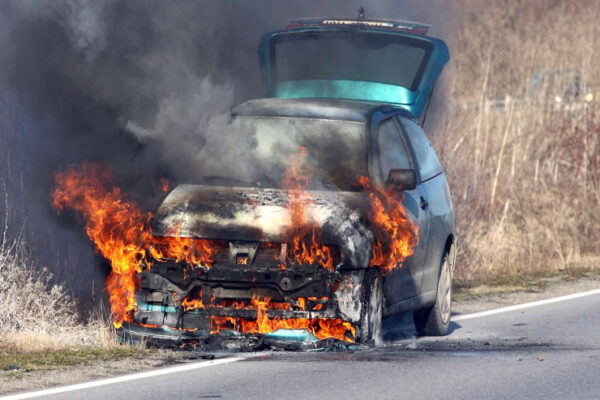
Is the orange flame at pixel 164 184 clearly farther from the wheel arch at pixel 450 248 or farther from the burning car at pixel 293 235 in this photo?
the wheel arch at pixel 450 248

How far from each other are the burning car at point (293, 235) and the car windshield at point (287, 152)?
0.01 metres

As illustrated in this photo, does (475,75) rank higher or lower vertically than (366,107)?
higher

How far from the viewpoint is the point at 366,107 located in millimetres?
10141

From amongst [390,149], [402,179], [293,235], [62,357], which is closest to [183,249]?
[293,235]

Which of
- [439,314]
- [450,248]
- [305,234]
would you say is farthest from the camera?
[450,248]

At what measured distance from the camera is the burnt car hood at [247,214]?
Answer: 8625 mm

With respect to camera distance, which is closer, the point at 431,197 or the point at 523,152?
the point at 431,197

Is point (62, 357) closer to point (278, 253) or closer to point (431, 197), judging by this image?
point (278, 253)

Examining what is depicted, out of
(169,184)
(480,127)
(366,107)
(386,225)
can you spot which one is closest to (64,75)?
(169,184)

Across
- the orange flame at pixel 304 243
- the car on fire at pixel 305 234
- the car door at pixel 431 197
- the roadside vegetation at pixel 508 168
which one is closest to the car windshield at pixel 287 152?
the car on fire at pixel 305 234

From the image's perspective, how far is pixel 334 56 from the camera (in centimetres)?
1240

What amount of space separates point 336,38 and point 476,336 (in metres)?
3.47

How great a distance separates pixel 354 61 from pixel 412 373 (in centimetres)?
470

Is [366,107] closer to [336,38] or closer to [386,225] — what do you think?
[386,225]
